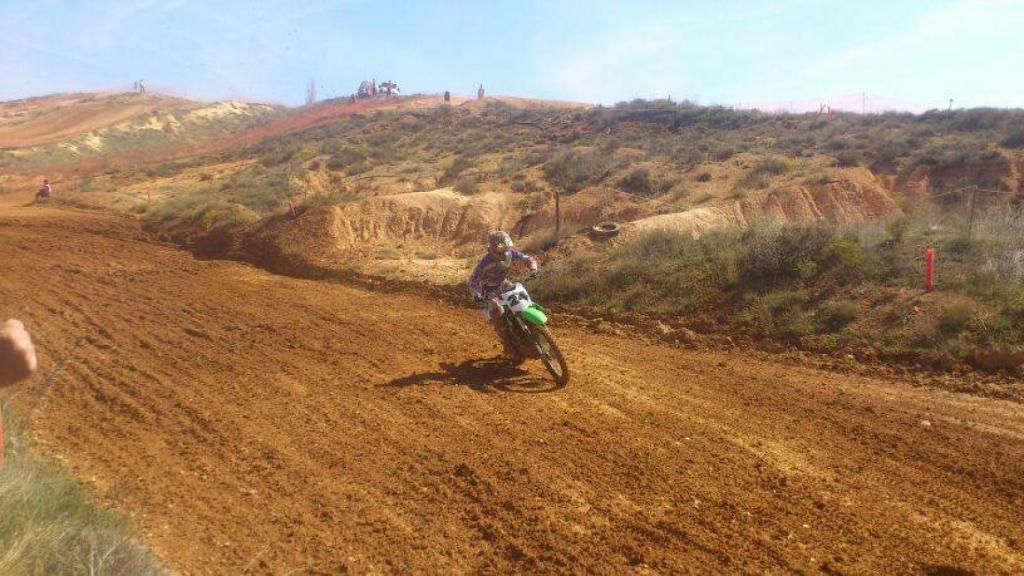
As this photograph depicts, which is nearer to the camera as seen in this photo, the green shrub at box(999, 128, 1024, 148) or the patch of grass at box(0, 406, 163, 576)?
the patch of grass at box(0, 406, 163, 576)

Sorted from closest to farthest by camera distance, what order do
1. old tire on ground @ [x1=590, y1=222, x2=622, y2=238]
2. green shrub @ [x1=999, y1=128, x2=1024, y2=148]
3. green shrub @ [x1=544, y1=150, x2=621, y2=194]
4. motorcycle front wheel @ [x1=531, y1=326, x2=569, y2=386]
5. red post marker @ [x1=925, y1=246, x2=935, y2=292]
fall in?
motorcycle front wheel @ [x1=531, y1=326, x2=569, y2=386] < red post marker @ [x1=925, y1=246, x2=935, y2=292] < old tire on ground @ [x1=590, y1=222, x2=622, y2=238] < green shrub @ [x1=544, y1=150, x2=621, y2=194] < green shrub @ [x1=999, y1=128, x2=1024, y2=148]

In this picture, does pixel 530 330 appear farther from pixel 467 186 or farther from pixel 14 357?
pixel 467 186

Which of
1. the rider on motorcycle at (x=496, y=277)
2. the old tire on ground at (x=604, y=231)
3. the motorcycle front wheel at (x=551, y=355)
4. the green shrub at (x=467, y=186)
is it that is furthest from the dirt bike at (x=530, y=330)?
the green shrub at (x=467, y=186)

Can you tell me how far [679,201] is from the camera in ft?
65.9

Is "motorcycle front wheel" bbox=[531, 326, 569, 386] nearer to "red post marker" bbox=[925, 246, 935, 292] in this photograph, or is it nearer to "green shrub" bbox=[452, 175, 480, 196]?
"red post marker" bbox=[925, 246, 935, 292]

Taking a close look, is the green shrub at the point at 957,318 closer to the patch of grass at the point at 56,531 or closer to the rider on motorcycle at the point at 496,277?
the rider on motorcycle at the point at 496,277

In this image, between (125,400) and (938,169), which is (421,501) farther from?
(938,169)

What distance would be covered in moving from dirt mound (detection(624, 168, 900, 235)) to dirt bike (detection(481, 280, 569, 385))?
9608mm

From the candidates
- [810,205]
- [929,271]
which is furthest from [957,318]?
[810,205]

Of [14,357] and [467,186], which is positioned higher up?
[467,186]

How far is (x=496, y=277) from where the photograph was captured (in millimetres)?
8547

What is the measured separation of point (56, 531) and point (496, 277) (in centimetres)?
555

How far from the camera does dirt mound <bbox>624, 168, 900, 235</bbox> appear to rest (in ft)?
58.1

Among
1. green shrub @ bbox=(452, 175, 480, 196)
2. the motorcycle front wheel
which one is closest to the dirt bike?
the motorcycle front wheel
